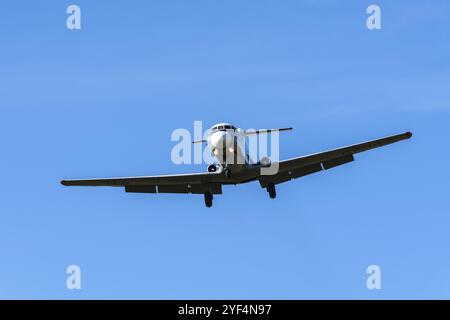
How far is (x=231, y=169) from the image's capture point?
57.3 meters

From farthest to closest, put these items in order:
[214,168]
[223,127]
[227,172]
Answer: [214,168] < [227,172] < [223,127]

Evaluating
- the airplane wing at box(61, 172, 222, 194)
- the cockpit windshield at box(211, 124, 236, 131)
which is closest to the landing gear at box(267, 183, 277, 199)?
the airplane wing at box(61, 172, 222, 194)

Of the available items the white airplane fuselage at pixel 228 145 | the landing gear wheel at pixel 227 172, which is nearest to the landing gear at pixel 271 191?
the white airplane fuselage at pixel 228 145

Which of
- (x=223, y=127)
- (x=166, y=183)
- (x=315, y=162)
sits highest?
(x=223, y=127)

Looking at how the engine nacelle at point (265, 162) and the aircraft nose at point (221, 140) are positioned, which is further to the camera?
the engine nacelle at point (265, 162)

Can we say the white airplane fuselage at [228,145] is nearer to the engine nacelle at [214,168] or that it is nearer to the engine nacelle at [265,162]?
the engine nacelle at [214,168]

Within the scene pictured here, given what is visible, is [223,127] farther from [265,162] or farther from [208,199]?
[208,199]

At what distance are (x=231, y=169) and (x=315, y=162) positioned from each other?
6197 mm

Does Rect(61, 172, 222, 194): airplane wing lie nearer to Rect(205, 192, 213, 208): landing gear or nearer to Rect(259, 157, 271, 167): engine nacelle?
Rect(205, 192, 213, 208): landing gear

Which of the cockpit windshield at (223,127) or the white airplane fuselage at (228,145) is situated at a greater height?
the cockpit windshield at (223,127)

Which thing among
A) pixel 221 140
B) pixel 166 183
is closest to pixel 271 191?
pixel 221 140

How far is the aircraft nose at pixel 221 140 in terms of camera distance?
55.7 meters
